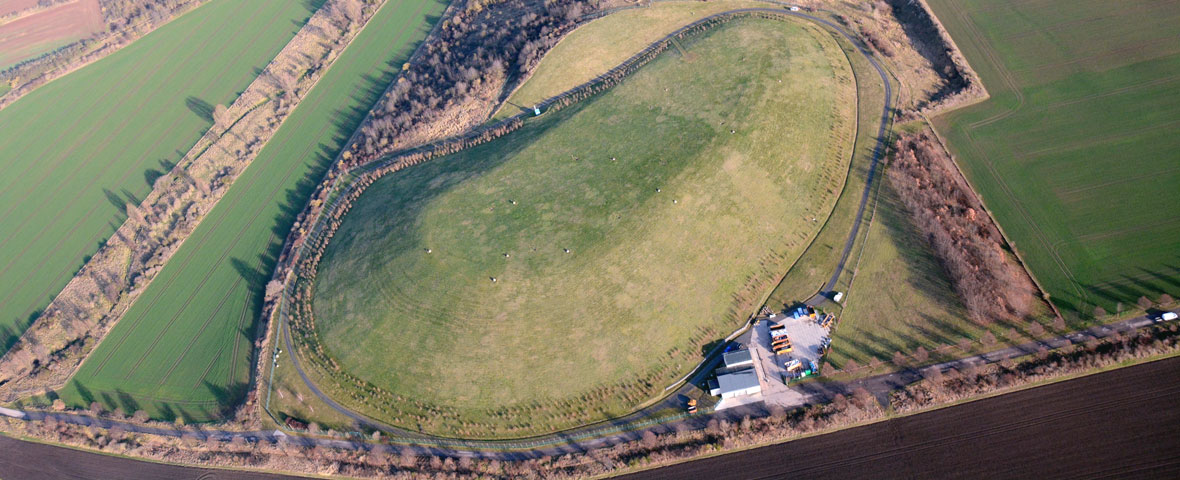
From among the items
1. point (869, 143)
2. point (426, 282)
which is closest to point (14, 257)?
point (426, 282)

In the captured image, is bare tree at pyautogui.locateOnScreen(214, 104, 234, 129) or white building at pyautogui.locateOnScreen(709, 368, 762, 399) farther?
bare tree at pyautogui.locateOnScreen(214, 104, 234, 129)

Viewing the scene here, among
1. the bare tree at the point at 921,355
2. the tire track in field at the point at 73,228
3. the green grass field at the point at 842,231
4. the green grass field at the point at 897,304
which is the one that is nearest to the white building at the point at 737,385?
the green grass field at the point at 897,304

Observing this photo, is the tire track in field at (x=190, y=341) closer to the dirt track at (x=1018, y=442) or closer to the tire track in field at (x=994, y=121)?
the dirt track at (x=1018, y=442)

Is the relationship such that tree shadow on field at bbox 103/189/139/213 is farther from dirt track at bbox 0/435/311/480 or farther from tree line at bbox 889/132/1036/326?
tree line at bbox 889/132/1036/326

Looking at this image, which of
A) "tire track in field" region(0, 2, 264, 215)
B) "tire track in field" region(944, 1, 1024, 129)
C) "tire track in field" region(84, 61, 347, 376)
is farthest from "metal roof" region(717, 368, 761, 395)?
"tire track in field" region(0, 2, 264, 215)

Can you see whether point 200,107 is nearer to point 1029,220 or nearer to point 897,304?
point 897,304
